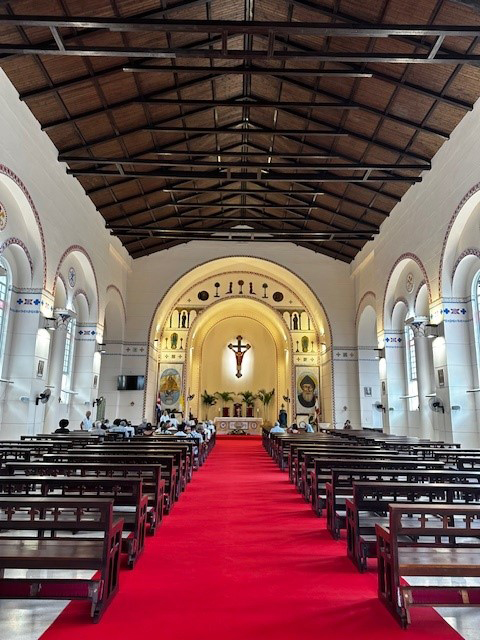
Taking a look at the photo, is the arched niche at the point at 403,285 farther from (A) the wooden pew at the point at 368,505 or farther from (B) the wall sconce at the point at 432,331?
(A) the wooden pew at the point at 368,505

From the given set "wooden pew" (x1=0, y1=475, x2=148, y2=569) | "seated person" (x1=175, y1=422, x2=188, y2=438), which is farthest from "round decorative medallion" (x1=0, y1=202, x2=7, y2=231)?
"wooden pew" (x1=0, y1=475, x2=148, y2=569)

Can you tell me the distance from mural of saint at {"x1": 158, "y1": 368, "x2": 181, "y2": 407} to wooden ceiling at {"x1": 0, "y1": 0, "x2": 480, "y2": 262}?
796 cm

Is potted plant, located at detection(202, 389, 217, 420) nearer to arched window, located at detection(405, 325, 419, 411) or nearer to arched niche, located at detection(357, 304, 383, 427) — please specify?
arched niche, located at detection(357, 304, 383, 427)

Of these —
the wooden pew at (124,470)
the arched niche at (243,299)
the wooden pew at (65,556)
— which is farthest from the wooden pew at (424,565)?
the arched niche at (243,299)

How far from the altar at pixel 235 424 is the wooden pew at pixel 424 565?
21109 mm

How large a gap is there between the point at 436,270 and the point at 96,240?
33.5 feet

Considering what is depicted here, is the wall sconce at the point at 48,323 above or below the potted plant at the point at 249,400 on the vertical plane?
above

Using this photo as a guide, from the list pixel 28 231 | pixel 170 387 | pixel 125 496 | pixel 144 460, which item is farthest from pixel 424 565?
pixel 170 387

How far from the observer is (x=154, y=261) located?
1923cm

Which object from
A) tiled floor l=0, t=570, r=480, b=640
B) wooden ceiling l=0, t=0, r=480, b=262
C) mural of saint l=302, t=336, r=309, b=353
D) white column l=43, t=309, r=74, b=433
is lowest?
tiled floor l=0, t=570, r=480, b=640

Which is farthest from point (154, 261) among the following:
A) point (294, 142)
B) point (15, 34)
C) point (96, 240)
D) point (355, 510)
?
point (355, 510)

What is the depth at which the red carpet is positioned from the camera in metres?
2.65

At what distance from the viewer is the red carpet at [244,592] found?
2.65m

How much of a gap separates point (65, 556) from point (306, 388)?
1916 centimetres
